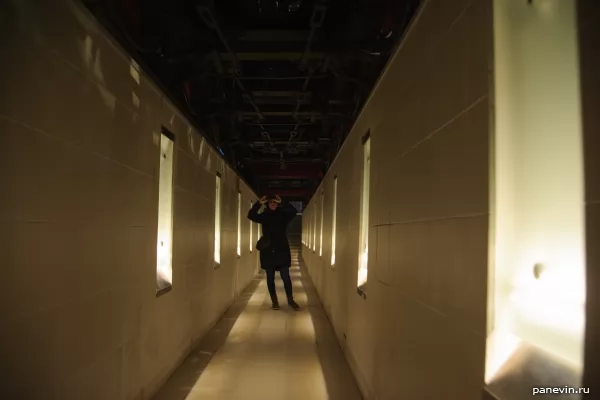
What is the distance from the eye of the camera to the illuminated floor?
296 centimetres

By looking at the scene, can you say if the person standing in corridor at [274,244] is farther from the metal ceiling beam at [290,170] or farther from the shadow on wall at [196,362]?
the metal ceiling beam at [290,170]

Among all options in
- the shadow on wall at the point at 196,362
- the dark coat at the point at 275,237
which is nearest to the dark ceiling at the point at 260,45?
the dark coat at the point at 275,237

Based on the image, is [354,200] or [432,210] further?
[354,200]

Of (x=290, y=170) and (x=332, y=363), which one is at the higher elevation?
(x=290, y=170)

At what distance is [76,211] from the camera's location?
1669 mm

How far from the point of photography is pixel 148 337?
2.67 meters

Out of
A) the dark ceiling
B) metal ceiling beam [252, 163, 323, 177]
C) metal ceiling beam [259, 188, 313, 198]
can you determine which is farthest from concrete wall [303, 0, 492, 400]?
metal ceiling beam [259, 188, 313, 198]

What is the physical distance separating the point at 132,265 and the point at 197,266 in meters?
1.72

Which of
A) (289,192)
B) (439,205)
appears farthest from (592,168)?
(289,192)

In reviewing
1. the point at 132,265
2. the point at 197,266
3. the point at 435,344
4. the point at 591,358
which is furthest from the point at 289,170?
the point at 591,358

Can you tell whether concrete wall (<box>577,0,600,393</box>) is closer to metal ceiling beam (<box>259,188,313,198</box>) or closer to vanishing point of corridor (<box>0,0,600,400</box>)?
vanishing point of corridor (<box>0,0,600,400</box>)

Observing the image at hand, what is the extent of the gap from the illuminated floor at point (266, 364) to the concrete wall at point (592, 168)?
2326 millimetres

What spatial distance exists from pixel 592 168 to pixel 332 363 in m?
3.17

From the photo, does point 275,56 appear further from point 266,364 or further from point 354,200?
point 266,364
